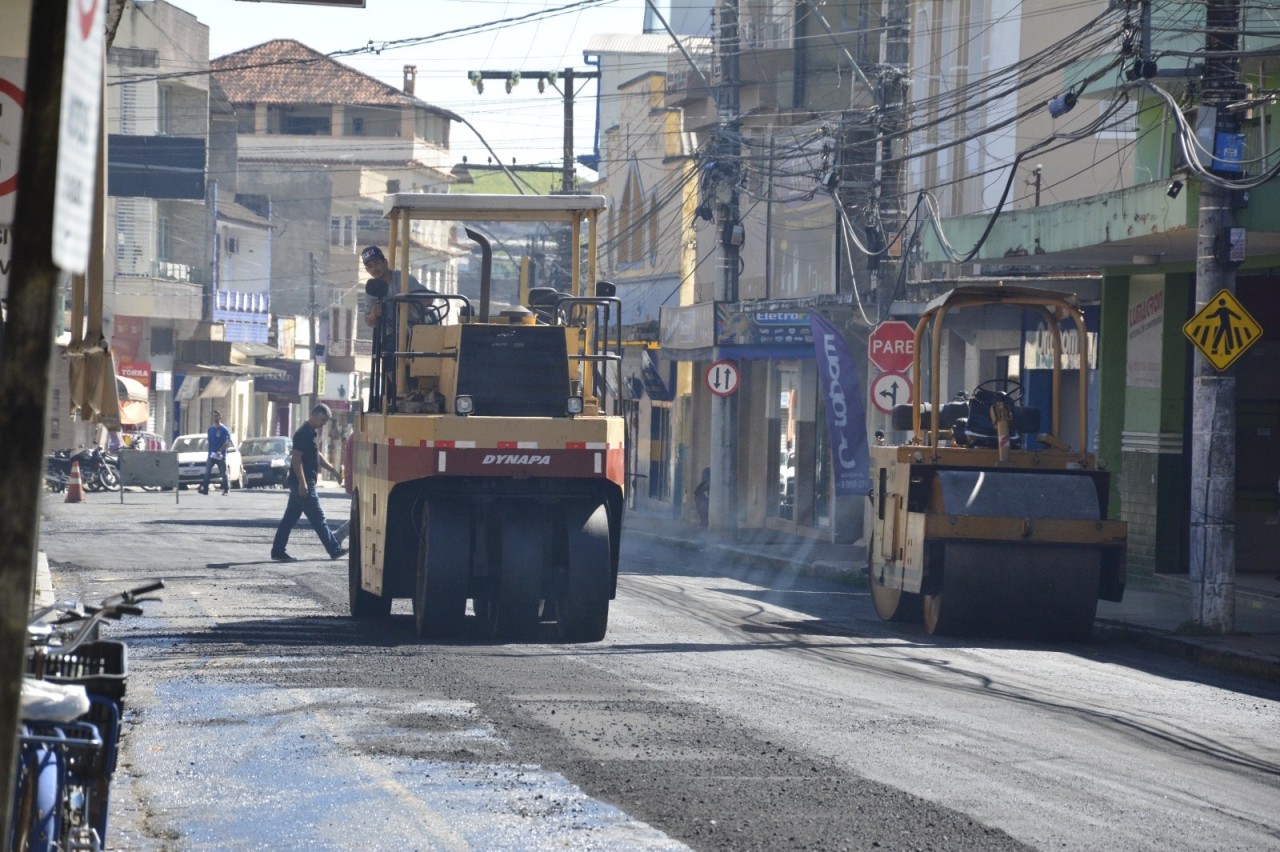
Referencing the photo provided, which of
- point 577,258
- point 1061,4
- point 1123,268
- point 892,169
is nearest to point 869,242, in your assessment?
point 892,169

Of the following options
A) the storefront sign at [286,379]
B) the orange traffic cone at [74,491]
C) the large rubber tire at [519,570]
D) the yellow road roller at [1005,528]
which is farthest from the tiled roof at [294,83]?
the large rubber tire at [519,570]

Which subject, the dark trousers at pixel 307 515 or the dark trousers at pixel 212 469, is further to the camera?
the dark trousers at pixel 212 469

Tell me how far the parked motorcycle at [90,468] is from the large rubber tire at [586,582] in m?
33.6

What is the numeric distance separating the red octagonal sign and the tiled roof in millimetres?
70847

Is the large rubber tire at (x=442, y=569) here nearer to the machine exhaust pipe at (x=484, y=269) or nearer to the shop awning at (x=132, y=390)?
the machine exhaust pipe at (x=484, y=269)

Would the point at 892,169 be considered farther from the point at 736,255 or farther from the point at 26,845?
the point at 26,845

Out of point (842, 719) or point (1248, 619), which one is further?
point (1248, 619)

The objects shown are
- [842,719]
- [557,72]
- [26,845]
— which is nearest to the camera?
[26,845]

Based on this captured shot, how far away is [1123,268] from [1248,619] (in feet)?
24.9

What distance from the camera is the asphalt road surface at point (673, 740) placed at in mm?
7430

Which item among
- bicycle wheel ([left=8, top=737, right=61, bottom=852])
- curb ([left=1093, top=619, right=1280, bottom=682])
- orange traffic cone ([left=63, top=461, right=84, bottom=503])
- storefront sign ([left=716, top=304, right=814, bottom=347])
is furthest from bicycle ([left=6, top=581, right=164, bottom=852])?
orange traffic cone ([left=63, top=461, right=84, bottom=503])

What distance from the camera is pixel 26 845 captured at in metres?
4.82

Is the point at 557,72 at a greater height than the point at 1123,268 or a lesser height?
greater

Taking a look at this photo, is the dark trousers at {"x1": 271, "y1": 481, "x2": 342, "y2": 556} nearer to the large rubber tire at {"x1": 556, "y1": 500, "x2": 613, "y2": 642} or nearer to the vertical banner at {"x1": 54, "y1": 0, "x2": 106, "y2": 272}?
the large rubber tire at {"x1": 556, "y1": 500, "x2": 613, "y2": 642}
